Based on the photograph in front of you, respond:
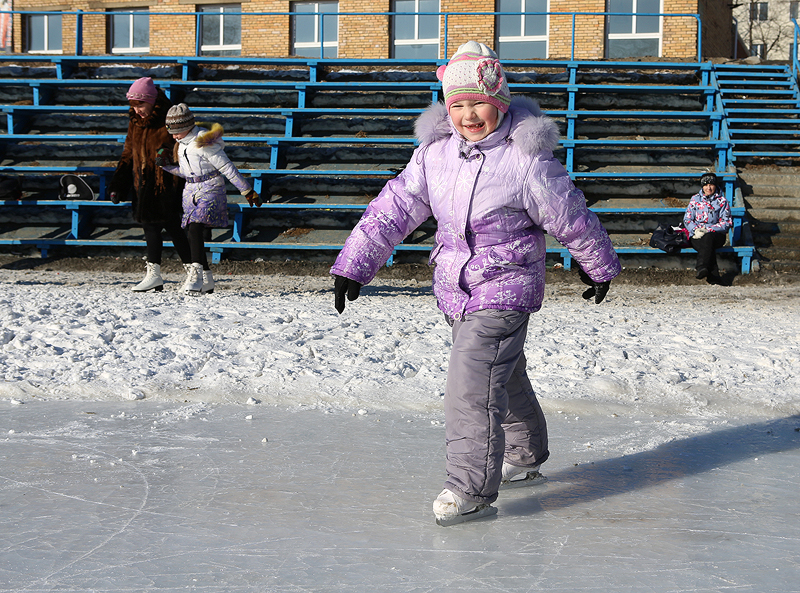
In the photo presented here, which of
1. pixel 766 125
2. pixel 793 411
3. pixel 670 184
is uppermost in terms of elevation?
pixel 766 125

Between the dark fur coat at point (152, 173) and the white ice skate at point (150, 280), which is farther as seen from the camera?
the white ice skate at point (150, 280)

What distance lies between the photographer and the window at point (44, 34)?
18406 mm

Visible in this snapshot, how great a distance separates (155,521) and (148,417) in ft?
3.98

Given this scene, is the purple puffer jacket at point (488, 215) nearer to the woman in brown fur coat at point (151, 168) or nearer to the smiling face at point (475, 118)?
the smiling face at point (475, 118)

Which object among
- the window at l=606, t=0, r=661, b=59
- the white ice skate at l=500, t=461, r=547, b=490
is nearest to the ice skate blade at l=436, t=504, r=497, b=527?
the white ice skate at l=500, t=461, r=547, b=490

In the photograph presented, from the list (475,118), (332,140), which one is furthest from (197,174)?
(475,118)

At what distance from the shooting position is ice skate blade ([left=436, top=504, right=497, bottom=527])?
7.61ft

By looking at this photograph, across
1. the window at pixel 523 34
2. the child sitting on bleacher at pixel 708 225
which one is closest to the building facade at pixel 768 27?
the window at pixel 523 34

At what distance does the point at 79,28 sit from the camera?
1378 centimetres

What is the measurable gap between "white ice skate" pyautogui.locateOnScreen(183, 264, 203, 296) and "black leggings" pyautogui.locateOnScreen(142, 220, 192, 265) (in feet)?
0.58

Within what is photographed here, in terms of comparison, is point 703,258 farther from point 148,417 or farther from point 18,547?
point 18,547

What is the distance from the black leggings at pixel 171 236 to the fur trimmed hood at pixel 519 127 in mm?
4637

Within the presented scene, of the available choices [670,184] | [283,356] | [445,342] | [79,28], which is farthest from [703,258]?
[79,28]

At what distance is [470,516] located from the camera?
2369 millimetres
